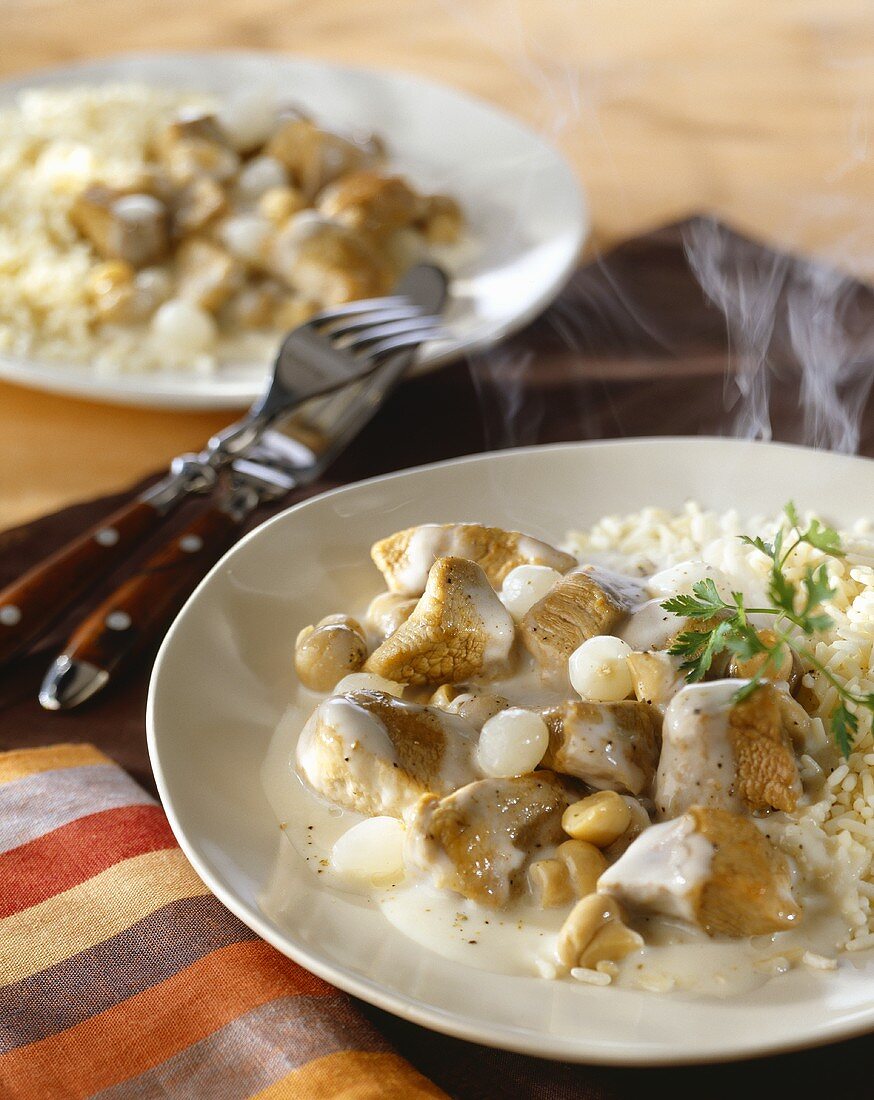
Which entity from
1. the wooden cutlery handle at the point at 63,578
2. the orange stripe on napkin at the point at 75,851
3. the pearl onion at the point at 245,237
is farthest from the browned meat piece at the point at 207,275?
the orange stripe on napkin at the point at 75,851

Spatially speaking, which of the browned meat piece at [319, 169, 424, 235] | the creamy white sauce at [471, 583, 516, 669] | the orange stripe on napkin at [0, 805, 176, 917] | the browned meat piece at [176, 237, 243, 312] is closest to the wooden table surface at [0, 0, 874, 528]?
the browned meat piece at [319, 169, 424, 235]

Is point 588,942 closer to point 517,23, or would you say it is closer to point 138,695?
point 138,695

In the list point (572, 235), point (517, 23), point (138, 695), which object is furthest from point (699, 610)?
point (517, 23)

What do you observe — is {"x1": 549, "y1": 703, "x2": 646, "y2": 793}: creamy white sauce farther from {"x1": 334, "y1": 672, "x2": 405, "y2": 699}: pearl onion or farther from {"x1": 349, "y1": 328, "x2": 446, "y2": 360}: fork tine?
{"x1": 349, "y1": 328, "x2": 446, "y2": 360}: fork tine

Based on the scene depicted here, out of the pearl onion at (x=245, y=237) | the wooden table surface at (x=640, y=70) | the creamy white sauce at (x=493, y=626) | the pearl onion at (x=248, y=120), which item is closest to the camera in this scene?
the creamy white sauce at (x=493, y=626)

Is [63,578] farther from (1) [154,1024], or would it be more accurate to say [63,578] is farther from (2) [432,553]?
(1) [154,1024]

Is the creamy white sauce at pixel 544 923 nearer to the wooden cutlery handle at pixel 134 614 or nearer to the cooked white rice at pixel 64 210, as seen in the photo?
the wooden cutlery handle at pixel 134 614

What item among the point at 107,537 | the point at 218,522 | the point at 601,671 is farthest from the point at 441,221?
the point at 601,671
